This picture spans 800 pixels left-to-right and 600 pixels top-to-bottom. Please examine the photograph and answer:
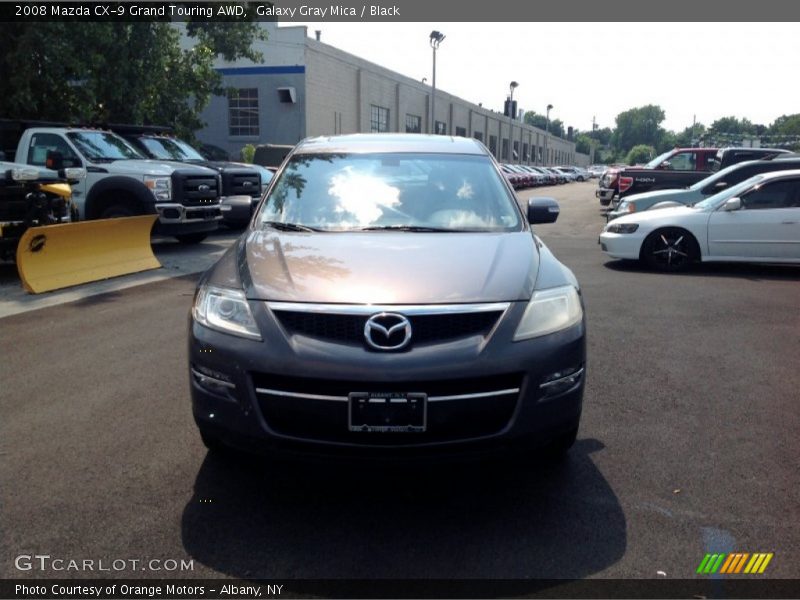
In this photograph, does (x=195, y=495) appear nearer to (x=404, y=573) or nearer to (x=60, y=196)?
(x=404, y=573)

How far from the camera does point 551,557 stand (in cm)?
291

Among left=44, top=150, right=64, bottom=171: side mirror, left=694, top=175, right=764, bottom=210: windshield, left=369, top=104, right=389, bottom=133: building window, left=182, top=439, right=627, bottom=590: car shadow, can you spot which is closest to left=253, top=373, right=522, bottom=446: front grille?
left=182, top=439, right=627, bottom=590: car shadow

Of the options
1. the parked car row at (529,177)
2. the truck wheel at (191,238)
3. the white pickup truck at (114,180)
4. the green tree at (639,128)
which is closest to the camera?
the white pickup truck at (114,180)

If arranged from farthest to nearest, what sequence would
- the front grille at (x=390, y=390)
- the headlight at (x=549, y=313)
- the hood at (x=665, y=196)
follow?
the hood at (x=665, y=196) < the headlight at (x=549, y=313) < the front grille at (x=390, y=390)

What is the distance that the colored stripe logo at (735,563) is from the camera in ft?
9.32

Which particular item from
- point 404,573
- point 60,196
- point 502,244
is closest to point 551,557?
point 404,573

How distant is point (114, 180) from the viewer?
12.0 metres

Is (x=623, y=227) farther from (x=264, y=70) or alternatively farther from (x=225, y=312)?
(x=264, y=70)

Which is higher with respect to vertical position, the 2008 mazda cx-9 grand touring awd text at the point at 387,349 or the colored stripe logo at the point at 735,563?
the 2008 mazda cx-9 grand touring awd text at the point at 387,349

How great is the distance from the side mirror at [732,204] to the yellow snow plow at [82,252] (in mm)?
8354

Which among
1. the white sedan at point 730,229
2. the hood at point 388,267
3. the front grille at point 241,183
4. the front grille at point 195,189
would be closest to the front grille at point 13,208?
the front grille at point 195,189

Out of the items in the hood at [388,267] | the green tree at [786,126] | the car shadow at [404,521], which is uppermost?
the green tree at [786,126]

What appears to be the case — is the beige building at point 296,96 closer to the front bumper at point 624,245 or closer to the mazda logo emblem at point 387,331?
the front bumper at point 624,245

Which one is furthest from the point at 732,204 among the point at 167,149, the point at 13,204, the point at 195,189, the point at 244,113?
the point at 244,113
